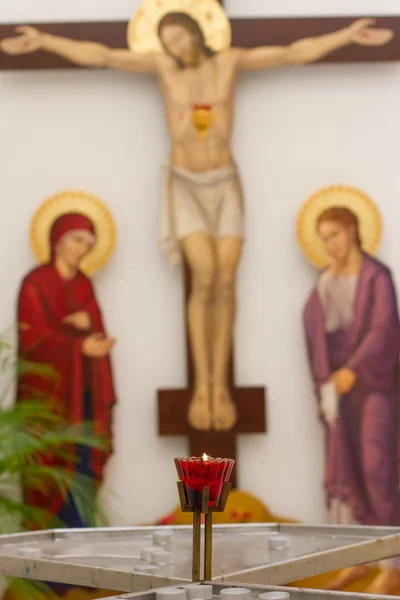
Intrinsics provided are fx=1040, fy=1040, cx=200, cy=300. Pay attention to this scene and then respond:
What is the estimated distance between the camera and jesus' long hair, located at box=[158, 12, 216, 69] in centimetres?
461

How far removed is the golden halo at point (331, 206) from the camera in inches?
181

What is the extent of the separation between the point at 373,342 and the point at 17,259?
1621mm

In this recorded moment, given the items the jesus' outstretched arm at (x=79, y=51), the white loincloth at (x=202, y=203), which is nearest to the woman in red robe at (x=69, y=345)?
the white loincloth at (x=202, y=203)

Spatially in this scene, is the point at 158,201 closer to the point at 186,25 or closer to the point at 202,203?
the point at 202,203

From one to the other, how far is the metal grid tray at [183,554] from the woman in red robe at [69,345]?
206 centimetres

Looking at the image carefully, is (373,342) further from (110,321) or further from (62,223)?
(62,223)

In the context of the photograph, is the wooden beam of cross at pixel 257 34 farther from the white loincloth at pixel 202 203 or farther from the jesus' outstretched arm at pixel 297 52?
the white loincloth at pixel 202 203

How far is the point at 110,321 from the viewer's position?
4621 mm

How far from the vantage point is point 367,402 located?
4.47 meters

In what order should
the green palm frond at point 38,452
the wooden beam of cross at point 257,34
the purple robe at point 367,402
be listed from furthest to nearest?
1. the wooden beam of cross at point 257,34
2. the purple robe at point 367,402
3. the green palm frond at point 38,452

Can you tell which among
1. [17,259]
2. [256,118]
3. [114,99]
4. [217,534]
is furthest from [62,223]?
[217,534]

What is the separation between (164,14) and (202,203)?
855 millimetres

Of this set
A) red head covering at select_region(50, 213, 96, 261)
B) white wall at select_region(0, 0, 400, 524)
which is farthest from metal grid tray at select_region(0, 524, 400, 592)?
red head covering at select_region(50, 213, 96, 261)

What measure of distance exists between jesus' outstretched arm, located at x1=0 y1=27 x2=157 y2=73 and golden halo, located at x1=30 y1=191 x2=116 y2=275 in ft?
1.95
